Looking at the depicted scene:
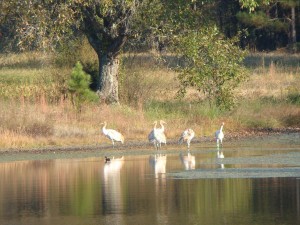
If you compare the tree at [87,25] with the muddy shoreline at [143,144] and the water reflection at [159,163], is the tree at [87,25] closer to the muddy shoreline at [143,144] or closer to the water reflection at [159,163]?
the muddy shoreline at [143,144]

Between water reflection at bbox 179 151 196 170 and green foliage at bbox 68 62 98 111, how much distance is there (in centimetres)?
809

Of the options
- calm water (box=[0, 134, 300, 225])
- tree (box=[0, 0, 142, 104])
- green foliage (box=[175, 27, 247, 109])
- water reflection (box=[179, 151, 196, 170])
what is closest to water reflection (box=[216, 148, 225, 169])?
calm water (box=[0, 134, 300, 225])

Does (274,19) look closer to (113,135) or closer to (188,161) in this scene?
(113,135)

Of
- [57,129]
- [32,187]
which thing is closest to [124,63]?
[57,129]

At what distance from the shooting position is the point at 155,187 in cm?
1945

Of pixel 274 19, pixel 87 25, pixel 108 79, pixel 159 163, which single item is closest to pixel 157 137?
pixel 159 163

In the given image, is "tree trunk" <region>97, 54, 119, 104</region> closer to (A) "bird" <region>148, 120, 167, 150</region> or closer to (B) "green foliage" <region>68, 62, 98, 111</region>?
(B) "green foliage" <region>68, 62, 98, 111</region>

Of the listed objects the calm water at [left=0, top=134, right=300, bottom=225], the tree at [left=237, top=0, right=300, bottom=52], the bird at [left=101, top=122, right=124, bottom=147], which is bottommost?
the calm water at [left=0, top=134, right=300, bottom=225]

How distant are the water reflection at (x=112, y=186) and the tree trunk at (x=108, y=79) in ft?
31.6

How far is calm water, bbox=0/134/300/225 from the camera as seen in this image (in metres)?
15.7

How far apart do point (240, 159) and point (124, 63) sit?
50.0ft

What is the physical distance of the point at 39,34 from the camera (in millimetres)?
32531

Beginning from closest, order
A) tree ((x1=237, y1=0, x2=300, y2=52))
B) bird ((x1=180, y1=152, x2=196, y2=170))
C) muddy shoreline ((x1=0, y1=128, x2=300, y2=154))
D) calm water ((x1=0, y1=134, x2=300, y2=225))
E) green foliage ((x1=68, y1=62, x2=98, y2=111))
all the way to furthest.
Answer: calm water ((x1=0, y1=134, x2=300, y2=225)) < bird ((x1=180, y1=152, x2=196, y2=170)) < muddy shoreline ((x1=0, y1=128, x2=300, y2=154)) < green foliage ((x1=68, y1=62, x2=98, y2=111)) < tree ((x1=237, y1=0, x2=300, y2=52))

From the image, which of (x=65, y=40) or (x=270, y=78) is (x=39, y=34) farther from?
(x=270, y=78)
